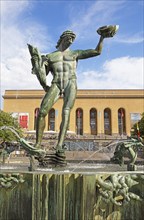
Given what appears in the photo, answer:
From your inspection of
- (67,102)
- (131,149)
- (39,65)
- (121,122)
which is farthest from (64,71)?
(121,122)

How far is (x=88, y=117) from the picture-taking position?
62.4 m

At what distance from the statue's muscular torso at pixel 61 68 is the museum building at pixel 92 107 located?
182 ft

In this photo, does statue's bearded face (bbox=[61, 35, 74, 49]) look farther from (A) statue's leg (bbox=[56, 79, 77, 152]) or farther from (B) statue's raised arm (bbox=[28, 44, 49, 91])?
(A) statue's leg (bbox=[56, 79, 77, 152])

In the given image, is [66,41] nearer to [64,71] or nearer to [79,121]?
[64,71]

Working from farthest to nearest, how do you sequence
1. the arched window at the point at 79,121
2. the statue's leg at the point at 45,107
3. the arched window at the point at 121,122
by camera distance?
the arched window at the point at 79,121 < the arched window at the point at 121,122 < the statue's leg at the point at 45,107

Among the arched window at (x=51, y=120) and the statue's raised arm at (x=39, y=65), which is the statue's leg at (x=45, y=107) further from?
the arched window at (x=51, y=120)

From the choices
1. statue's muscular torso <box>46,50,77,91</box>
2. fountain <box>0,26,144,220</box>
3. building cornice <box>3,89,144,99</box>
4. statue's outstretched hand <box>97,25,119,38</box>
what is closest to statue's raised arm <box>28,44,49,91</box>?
statue's muscular torso <box>46,50,77,91</box>

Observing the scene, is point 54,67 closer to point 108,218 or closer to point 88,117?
point 108,218

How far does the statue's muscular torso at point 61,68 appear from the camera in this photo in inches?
221

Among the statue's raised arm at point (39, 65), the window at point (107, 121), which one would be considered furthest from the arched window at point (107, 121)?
the statue's raised arm at point (39, 65)

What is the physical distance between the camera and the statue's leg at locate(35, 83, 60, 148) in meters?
5.30

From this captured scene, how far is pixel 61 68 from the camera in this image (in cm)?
563

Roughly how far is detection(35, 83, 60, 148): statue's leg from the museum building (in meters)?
55.6

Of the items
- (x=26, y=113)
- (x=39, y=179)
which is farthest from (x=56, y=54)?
→ (x=26, y=113)
